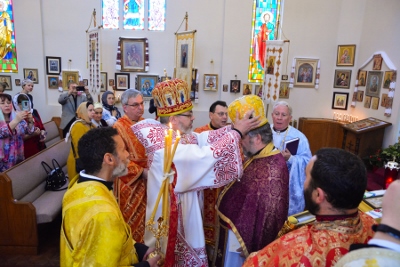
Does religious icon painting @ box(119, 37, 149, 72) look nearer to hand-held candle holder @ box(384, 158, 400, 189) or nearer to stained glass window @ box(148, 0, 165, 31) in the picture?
stained glass window @ box(148, 0, 165, 31)

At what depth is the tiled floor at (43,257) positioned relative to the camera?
379 centimetres

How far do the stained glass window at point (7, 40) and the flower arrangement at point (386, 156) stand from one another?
10772mm

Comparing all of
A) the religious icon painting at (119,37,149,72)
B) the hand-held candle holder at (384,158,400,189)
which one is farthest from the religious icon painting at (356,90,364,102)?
the religious icon painting at (119,37,149,72)

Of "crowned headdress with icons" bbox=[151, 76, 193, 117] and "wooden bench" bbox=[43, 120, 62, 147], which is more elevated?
"crowned headdress with icons" bbox=[151, 76, 193, 117]

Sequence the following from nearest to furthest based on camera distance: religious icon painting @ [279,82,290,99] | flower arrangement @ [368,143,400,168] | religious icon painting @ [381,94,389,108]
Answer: flower arrangement @ [368,143,400,168], religious icon painting @ [381,94,389,108], religious icon painting @ [279,82,290,99]

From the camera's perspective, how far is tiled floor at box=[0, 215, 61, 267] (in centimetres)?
379

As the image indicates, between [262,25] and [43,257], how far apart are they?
8872mm

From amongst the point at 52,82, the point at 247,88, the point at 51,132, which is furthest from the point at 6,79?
the point at 247,88

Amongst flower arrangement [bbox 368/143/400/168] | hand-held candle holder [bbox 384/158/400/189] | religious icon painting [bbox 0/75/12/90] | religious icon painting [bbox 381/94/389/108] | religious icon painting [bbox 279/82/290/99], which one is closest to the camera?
hand-held candle holder [bbox 384/158/400/189]

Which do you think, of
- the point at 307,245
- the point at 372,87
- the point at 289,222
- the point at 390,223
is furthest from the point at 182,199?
the point at 372,87

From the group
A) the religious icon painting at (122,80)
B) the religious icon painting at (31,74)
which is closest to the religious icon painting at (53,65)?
the religious icon painting at (31,74)

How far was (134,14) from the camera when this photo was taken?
9953 mm

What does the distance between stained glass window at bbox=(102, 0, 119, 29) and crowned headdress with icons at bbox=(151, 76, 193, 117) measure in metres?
8.43

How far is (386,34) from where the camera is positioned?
796 cm
